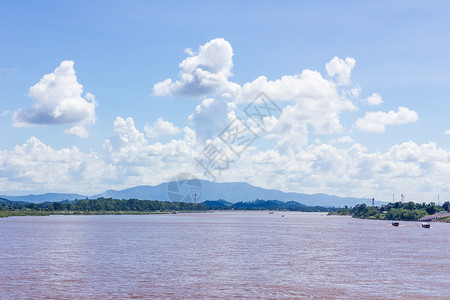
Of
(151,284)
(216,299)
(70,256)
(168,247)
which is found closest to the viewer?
(216,299)

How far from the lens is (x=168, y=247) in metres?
94.1

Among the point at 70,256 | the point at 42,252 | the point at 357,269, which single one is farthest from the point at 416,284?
the point at 42,252

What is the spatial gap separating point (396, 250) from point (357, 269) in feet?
106

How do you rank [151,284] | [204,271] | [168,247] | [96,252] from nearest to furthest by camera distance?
[151,284] < [204,271] < [96,252] < [168,247]

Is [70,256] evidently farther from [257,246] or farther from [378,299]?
[378,299]

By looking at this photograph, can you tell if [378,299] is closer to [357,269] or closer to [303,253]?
[357,269]

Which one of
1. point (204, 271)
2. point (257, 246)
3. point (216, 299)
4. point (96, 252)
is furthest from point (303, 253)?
point (216, 299)

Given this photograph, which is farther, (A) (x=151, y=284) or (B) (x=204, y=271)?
(B) (x=204, y=271)

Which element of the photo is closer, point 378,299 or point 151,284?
point 378,299

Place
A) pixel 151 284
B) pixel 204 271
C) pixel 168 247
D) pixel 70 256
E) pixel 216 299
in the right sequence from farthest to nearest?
pixel 168 247 < pixel 70 256 < pixel 204 271 < pixel 151 284 < pixel 216 299

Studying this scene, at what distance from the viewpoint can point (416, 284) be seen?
54.1 m

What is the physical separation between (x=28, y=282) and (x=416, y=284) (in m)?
42.1

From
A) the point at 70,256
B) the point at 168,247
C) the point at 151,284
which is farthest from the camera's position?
the point at 168,247

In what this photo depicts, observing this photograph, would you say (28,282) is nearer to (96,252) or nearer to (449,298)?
(96,252)
